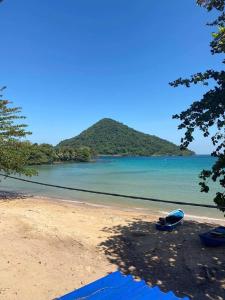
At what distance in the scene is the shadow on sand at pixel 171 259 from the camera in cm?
734

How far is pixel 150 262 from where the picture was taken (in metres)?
8.80

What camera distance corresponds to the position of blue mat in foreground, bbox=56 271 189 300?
4.57 metres

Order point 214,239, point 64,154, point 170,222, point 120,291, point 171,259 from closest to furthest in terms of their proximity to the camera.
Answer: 1. point 120,291
2. point 171,259
3. point 214,239
4. point 170,222
5. point 64,154

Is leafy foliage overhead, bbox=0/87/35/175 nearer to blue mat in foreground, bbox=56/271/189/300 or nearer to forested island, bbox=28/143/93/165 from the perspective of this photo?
blue mat in foreground, bbox=56/271/189/300

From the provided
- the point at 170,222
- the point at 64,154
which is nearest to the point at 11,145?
the point at 170,222

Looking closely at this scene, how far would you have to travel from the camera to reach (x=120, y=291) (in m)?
4.75

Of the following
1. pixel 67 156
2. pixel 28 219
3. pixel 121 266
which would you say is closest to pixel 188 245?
pixel 121 266

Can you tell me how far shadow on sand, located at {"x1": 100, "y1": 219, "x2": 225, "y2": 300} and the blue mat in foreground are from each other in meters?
2.41

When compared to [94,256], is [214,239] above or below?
above

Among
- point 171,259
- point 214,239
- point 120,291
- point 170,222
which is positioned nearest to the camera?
point 120,291

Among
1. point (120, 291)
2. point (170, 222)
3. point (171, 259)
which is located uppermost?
point (120, 291)

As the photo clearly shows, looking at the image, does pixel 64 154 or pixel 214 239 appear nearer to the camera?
pixel 214 239

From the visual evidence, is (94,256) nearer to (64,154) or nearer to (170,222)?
(170,222)

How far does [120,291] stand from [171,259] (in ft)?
15.1
